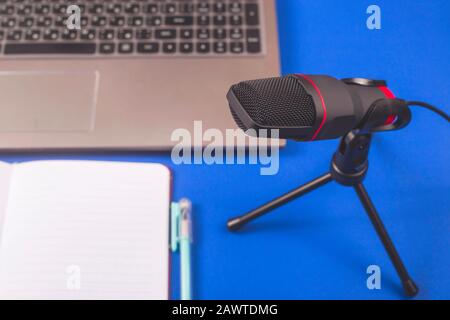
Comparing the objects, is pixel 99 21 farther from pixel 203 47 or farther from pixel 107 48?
pixel 203 47

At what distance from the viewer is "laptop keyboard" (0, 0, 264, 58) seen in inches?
22.4

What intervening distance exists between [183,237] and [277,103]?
223 millimetres

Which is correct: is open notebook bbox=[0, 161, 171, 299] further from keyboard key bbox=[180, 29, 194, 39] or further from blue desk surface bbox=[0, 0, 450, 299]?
keyboard key bbox=[180, 29, 194, 39]

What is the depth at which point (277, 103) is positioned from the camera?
1.08 feet

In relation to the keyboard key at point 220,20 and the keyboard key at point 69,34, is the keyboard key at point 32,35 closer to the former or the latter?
the keyboard key at point 69,34

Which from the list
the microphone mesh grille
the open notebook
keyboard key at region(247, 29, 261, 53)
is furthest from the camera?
keyboard key at region(247, 29, 261, 53)

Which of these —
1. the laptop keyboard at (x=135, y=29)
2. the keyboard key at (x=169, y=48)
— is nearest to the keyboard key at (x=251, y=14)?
the laptop keyboard at (x=135, y=29)

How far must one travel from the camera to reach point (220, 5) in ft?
1.92

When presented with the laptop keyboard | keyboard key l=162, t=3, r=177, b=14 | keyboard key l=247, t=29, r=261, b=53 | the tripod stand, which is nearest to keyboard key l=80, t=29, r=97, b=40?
the laptop keyboard

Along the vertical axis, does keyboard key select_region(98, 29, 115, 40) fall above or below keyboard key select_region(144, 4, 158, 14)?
below

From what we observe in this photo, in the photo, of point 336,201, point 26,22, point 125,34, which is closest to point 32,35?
point 26,22

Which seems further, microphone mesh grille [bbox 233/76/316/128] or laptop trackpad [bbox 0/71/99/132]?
laptop trackpad [bbox 0/71/99/132]

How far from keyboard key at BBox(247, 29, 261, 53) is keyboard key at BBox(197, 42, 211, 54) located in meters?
0.05

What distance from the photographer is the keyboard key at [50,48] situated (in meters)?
0.57
